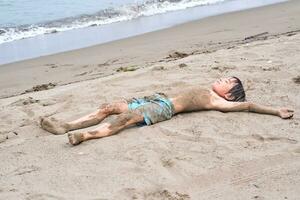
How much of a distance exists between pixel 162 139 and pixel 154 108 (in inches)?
19.2

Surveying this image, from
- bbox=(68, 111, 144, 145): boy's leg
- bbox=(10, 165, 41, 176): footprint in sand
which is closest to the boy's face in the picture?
bbox=(68, 111, 144, 145): boy's leg

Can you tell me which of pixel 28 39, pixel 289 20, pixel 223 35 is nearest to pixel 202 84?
pixel 223 35

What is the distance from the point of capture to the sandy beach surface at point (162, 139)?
3.54 meters

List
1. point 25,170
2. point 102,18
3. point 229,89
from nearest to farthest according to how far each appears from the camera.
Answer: point 25,170 → point 229,89 → point 102,18

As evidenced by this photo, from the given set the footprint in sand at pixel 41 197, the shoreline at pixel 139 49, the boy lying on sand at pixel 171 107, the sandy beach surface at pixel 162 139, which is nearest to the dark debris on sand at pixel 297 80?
the sandy beach surface at pixel 162 139

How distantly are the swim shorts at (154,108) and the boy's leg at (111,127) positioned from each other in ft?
0.26

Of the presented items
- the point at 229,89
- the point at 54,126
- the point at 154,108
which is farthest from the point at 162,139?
the point at 54,126

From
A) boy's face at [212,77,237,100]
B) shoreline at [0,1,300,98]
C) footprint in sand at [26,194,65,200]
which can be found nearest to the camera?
footprint in sand at [26,194,65,200]

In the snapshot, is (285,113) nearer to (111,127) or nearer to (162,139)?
(162,139)

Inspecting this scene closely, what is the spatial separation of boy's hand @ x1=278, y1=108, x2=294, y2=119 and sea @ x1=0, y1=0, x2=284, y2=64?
6.27 meters

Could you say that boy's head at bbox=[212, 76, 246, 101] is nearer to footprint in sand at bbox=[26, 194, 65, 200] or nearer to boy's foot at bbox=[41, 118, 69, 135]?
boy's foot at bbox=[41, 118, 69, 135]

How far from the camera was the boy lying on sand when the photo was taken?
4.69 meters

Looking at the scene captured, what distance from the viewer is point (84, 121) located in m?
4.79

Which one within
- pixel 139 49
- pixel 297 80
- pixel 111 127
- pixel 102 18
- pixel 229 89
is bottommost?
pixel 102 18
